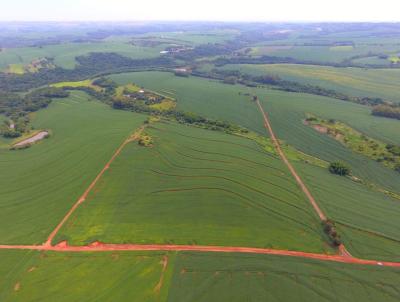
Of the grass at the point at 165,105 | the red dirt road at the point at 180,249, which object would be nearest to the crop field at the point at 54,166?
the red dirt road at the point at 180,249

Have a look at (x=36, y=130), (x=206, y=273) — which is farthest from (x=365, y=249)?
(x=36, y=130)

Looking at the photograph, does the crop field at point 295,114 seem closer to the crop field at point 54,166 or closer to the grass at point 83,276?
the crop field at point 54,166

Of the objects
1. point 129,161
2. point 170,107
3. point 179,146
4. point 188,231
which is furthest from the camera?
point 170,107

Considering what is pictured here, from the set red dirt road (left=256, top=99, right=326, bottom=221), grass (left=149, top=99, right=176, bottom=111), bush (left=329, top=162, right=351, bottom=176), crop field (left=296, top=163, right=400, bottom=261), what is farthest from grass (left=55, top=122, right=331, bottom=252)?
grass (left=149, top=99, right=176, bottom=111)

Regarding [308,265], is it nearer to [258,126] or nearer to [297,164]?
[297,164]

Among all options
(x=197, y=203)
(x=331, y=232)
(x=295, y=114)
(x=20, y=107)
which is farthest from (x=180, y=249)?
(x=20, y=107)

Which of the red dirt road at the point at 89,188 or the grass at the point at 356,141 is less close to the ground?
the grass at the point at 356,141

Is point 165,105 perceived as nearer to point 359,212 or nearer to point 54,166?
point 54,166
